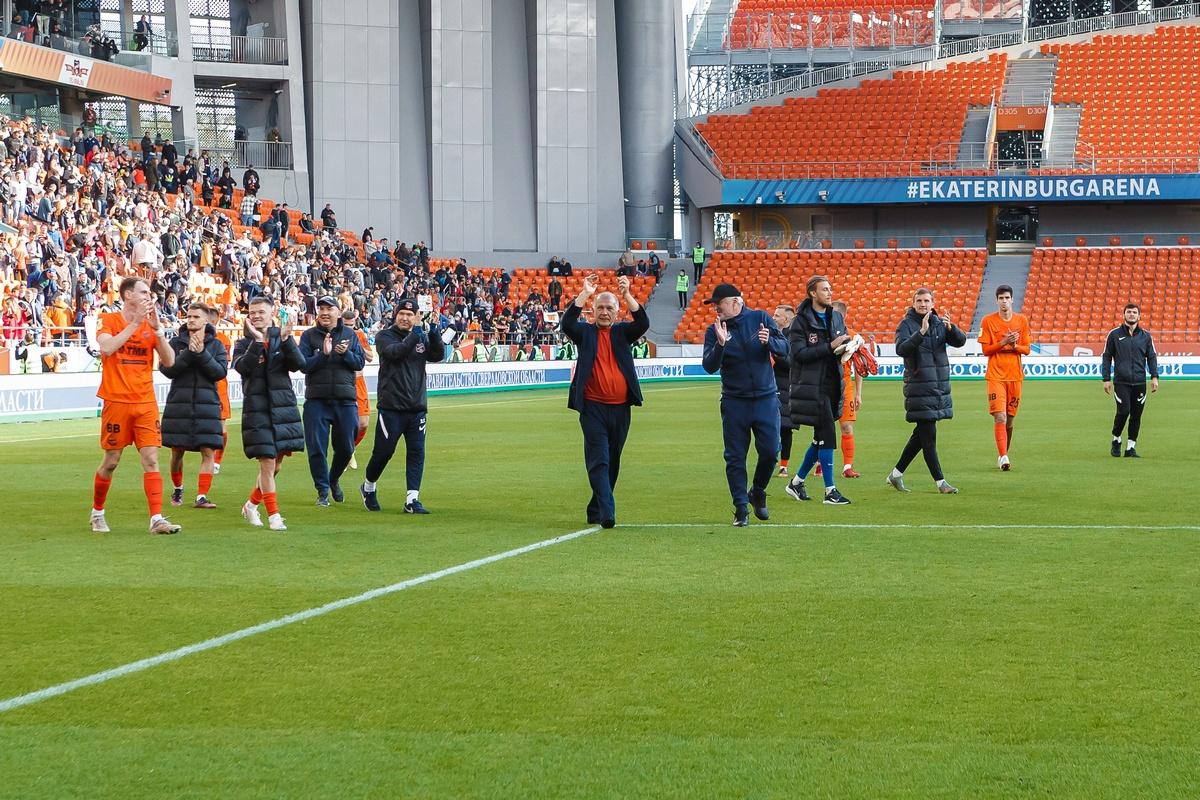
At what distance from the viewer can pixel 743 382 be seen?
1227cm

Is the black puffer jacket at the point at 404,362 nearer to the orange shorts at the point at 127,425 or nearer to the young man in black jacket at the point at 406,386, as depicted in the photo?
the young man in black jacket at the point at 406,386

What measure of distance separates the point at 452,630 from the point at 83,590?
2.74 meters

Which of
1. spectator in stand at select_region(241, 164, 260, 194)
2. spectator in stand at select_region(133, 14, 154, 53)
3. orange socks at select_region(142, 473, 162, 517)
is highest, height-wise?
spectator in stand at select_region(133, 14, 154, 53)

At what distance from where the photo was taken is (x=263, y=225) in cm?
4391

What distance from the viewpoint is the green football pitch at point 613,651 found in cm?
552

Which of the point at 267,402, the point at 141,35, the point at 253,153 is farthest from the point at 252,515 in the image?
the point at 253,153

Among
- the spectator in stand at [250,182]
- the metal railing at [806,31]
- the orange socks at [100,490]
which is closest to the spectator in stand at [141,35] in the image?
the spectator in stand at [250,182]

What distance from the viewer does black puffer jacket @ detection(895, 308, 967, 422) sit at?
14.9m

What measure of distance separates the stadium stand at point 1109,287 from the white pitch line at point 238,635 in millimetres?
41462

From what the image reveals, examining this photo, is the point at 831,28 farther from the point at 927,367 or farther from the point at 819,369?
the point at 819,369

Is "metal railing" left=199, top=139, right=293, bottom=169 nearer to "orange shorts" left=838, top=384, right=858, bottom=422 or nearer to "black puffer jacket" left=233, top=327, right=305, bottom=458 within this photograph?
"orange shorts" left=838, top=384, right=858, bottom=422

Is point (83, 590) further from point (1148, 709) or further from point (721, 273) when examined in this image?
point (721, 273)

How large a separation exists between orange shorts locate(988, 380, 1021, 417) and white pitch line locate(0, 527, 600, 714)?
7822mm

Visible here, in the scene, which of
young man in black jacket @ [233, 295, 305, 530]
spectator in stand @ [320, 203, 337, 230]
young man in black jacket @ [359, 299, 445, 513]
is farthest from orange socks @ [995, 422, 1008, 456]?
spectator in stand @ [320, 203, 337, 230]
